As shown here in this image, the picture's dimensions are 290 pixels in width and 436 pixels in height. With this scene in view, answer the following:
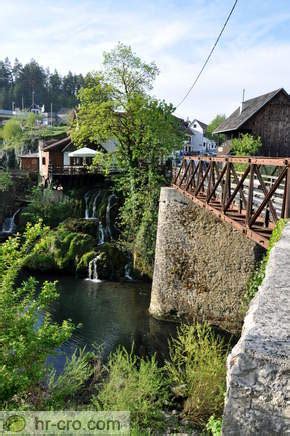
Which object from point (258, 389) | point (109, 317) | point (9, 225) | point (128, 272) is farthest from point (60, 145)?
point (258, 389)

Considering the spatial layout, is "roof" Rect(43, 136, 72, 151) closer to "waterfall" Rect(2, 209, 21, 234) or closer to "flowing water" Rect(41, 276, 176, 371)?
"waterfall" Rect(2, 209, 21, 234)

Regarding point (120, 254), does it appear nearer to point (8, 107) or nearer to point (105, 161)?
Answer: point (105, 161)

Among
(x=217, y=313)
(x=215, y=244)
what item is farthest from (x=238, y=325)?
(x=215, y=244)

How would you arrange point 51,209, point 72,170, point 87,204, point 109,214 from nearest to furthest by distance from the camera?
point 109,214 < point 51,209 < point 87,204 < point 72,170

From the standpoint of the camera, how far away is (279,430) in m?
2.24

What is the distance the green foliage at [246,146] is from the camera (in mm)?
25750

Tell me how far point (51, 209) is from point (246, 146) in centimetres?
1351

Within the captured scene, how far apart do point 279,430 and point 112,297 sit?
14.8 meters

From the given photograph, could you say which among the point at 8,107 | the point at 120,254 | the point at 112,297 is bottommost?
the point at 112,297

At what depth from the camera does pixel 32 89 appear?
316ft

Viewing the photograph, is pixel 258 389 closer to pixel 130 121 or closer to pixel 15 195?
pixel 130 121

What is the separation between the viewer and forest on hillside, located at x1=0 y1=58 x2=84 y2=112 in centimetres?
9512

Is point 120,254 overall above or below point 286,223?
below

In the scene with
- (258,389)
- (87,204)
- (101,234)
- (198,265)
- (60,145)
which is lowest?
(101,234)
